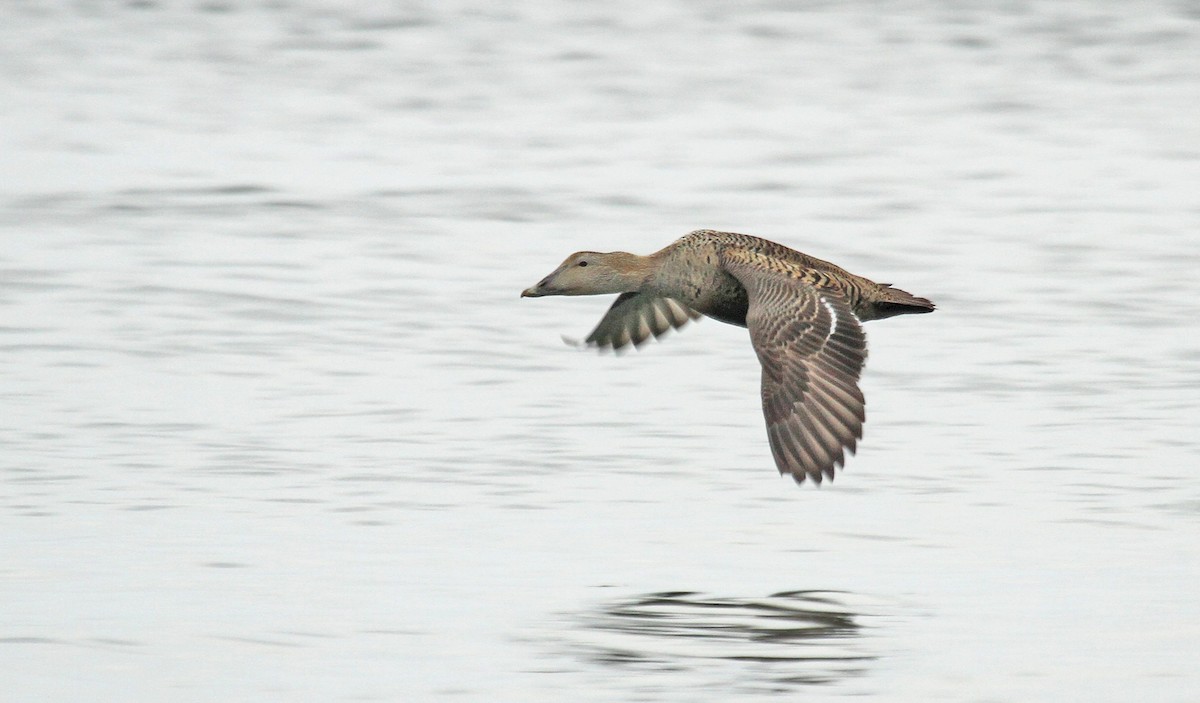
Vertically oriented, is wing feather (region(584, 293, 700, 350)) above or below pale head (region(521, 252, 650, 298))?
below

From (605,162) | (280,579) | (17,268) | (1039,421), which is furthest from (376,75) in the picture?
(280,579)

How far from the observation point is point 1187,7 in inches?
945

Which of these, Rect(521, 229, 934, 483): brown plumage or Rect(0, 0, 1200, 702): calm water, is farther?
Rect(521, 229, 934, 483): brown plumage

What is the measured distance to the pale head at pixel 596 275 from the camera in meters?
9.55

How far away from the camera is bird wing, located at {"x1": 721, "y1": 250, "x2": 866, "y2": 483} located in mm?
7887

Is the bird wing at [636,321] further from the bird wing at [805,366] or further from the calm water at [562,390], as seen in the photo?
the bird wing at [805,366]

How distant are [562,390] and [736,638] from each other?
368 centimetres

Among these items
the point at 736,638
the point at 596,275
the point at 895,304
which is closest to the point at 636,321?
the point at 596,275

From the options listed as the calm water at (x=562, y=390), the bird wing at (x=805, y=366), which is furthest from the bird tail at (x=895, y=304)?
the calm water at (x=562, y=390)

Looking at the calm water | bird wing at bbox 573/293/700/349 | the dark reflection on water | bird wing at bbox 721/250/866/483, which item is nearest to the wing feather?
bird wing at bbox 573/293/700/349

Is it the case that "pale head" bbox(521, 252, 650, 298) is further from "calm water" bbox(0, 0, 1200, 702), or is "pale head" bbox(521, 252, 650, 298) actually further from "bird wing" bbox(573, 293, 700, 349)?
"calm water" bbox(0, 0, 1200, 702)

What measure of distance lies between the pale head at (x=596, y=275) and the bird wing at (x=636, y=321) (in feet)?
1.28

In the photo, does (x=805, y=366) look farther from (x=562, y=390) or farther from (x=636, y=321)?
(x=562, y=390)

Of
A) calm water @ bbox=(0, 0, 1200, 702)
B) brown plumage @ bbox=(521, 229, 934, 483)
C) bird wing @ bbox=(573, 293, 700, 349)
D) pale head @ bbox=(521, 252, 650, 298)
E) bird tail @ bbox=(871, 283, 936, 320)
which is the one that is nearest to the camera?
calm water @ bbox=(0, 0, 1200, 702)
